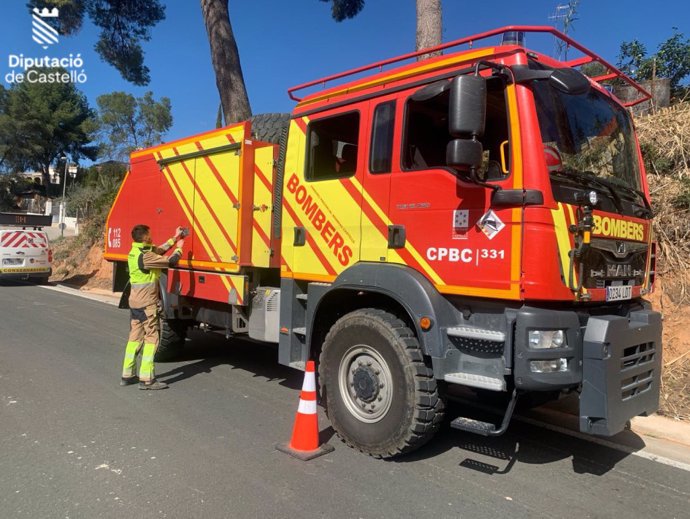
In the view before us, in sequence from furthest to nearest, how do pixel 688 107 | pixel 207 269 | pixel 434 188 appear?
pixel 688 107, pixel 207 269, pixel 434 188

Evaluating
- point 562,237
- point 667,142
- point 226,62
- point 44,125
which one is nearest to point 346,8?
point 226,62

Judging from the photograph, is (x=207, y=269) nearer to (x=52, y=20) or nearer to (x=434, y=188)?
(x=434, y=188)

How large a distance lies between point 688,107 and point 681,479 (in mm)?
7372

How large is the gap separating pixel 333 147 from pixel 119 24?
48.6 feet

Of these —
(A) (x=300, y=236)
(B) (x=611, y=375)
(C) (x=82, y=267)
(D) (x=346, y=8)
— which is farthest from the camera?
(C) (x=82, y=267)

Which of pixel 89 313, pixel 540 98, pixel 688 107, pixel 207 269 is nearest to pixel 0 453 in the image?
pixel 207 269

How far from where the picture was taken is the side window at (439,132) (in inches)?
137

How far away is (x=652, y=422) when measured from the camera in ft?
15.9

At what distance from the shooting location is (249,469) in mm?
3721

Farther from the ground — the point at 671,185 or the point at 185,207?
the point at 671,185

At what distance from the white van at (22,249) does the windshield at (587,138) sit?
56.7 ft

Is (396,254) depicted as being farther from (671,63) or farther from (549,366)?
(671,63)

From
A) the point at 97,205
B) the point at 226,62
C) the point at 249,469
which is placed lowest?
the point at 249,469

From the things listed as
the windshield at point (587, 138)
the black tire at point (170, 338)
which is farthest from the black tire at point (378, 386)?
the black tire at point (170, 338)
